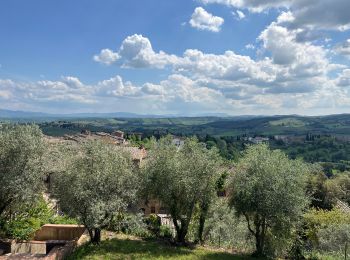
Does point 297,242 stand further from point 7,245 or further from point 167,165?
point 7,245

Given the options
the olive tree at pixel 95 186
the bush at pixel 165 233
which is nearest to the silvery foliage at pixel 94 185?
the olive tree at pixel 95 186

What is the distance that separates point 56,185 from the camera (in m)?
26.7

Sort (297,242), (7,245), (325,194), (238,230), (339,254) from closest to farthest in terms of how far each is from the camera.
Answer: (7,245) < (339,254) < (297,242) < (238,230) < (325,194)

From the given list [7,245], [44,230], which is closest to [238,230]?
[44,230]

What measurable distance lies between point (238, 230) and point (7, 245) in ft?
69.8

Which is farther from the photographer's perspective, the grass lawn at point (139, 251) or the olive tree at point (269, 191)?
the olive tree at point (269, 191)

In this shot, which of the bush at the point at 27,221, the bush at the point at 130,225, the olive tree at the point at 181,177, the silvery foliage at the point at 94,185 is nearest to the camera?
the silvery foliage at the point at 94,185

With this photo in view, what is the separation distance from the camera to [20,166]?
85.8 feet

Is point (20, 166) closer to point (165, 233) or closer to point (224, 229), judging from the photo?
point (165, 233)

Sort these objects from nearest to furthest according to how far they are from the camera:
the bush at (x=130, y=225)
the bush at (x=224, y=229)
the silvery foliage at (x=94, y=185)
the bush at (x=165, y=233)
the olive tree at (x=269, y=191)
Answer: the silvery foliage at (x=94, y=185)
the olive tree at (x=269, y=191)
the bush at (x=130, y=225)
the bush at (x=165, y=233)
the bush at (x=224, y=229)

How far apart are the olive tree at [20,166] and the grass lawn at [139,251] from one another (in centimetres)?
579

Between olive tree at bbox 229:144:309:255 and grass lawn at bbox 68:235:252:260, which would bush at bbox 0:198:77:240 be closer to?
grass lawn at bbox 68:235:252:260

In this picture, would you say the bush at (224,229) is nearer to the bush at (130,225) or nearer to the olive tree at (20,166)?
the bush at (130,225)

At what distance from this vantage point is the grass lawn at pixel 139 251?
986 inches
